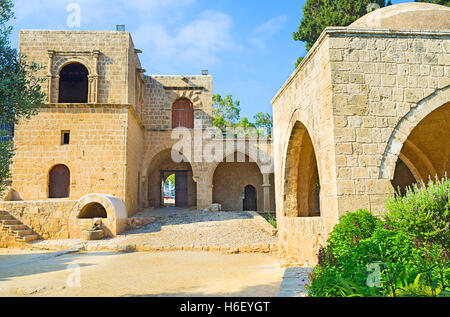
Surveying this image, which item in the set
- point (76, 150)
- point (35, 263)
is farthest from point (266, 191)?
point (35, 263)

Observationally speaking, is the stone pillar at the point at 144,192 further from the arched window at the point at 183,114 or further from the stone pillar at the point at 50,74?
the stone pillar at the point at 50,74

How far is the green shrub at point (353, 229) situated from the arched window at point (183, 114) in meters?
14.7

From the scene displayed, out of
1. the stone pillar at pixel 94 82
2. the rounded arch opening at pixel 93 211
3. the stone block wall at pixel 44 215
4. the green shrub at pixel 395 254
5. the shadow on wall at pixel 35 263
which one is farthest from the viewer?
the stone pillar at pixel 94 82

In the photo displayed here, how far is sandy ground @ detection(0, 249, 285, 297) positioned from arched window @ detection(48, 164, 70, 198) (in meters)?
5.46

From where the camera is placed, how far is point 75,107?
13.9 meters

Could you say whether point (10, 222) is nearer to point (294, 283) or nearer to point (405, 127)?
point (294, 283)

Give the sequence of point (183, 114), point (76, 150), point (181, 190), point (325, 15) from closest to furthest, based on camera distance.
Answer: point (76, 150) < point (325, 15) < point (183, 114) < point (181, 190)

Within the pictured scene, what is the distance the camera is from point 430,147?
790 cm

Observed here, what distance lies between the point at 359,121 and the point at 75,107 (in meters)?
12.2

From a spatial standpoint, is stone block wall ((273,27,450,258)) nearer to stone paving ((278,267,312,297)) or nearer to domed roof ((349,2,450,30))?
domed roof ((349,2,450,30))

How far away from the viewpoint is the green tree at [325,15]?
15.9m

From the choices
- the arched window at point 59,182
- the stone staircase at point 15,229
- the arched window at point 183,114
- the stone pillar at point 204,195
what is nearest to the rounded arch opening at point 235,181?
the stone pillar at point 204,195

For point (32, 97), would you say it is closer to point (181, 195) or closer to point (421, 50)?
point (421, 50)

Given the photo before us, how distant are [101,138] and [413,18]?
38.2 ft
